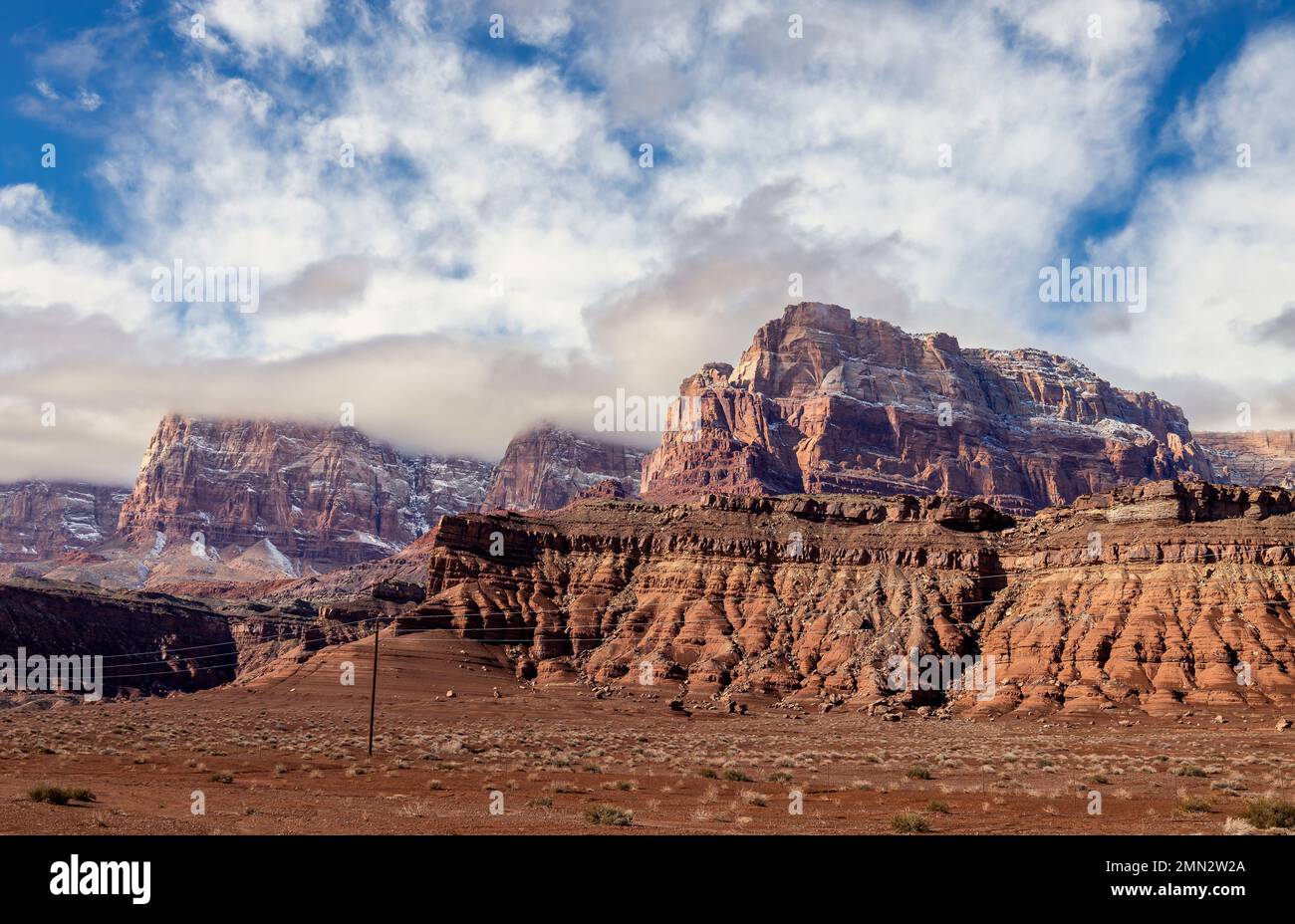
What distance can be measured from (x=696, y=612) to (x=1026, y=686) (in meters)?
36.9

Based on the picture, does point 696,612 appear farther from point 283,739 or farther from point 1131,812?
point 1131,812

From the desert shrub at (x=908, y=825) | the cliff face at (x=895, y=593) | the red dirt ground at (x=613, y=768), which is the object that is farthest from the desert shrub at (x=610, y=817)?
the cliff face at (x=895, y=593)

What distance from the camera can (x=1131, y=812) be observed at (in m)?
28.8

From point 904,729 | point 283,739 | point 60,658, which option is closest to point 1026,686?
point 904,729

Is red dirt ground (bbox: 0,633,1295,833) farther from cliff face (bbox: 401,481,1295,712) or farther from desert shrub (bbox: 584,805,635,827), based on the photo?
cliff face (bbox: 401,481,1295,712)

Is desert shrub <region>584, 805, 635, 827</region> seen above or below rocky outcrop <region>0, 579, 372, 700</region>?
above

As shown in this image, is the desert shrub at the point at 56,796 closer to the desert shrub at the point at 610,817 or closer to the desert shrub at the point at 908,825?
the desert shrub at the point at 610,817

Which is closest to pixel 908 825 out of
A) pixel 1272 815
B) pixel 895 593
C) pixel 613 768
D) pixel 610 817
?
pixel 610 817

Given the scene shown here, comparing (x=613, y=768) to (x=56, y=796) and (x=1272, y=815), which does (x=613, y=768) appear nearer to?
(x=56, y=796)

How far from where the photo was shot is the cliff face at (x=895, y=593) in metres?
94.7

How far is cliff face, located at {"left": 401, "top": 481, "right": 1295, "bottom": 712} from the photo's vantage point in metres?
94.7

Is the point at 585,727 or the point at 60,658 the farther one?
the point at 60,658

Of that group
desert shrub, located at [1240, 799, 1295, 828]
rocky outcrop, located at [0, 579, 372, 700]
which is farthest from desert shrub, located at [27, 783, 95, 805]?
rocky outcrop, located at [0, 579, 372, 700]

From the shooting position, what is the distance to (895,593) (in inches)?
4525
